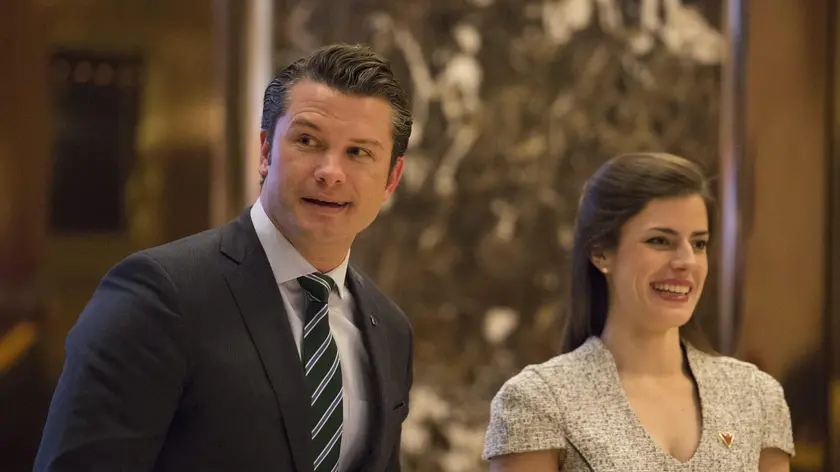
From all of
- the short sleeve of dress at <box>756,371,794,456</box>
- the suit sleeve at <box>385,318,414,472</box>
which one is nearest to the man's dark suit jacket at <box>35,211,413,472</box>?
the suit sleeve at <box>385,318,414,472</box>

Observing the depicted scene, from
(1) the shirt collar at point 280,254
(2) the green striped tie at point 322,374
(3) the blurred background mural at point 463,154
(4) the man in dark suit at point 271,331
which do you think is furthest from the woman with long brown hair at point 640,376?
(3) the blurred background mural at point 463,154

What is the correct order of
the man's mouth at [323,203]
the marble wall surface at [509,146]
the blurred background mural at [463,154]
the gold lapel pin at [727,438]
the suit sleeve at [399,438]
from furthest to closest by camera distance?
the marble wall surface at [509,146] → the blurred background mural at [463,154] → the gold lapel pin at [727,438] → the suit sleeve at [399,438] → the man's mouth at [323,203]

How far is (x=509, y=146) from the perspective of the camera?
12.2 feet

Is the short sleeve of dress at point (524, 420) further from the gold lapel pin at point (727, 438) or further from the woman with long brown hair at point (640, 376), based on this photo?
the gold lapel pin at point (727, 438)

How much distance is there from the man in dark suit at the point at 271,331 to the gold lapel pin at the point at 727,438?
71cm

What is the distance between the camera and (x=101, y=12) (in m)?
3.21

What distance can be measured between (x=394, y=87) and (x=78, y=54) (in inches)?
74.7

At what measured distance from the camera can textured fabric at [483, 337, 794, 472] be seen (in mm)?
1921

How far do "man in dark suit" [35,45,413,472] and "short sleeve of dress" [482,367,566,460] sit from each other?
0.83 feet

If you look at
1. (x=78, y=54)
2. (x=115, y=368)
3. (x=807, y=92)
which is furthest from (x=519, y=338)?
(x=115, y=368)

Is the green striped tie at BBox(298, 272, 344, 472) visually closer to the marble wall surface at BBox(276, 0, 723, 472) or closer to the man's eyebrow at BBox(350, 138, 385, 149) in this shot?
the man's eyebrow at BBox(350, 138, 385, 149)

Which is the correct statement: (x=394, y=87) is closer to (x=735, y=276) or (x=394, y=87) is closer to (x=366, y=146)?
(x=366, y=146)

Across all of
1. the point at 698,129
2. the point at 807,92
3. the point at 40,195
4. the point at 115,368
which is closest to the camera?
the point at 115,368

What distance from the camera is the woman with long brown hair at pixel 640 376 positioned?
1.94 meters
